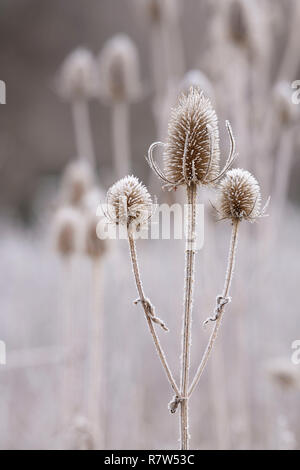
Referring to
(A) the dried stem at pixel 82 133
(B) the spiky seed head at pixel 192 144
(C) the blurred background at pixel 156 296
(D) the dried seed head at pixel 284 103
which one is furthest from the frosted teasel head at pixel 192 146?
(A) the dried stem at pixel 82 133

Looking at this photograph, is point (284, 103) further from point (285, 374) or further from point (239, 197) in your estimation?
point (239, 197)

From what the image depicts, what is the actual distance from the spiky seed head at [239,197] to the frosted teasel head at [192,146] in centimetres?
1

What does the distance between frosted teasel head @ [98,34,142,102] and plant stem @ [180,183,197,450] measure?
2.89 feet

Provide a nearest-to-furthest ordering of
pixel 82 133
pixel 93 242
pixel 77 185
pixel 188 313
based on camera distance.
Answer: pixel 188 313 < pixel 93 242 < pixel 77 185 < pixel 82 133

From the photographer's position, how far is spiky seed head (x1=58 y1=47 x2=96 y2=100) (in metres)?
1.32

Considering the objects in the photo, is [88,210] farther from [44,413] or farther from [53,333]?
[53,333]

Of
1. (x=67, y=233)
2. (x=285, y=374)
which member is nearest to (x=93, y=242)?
(x=67, y=233)

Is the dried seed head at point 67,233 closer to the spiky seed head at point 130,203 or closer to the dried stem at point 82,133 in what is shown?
the dried stem at point 82,133

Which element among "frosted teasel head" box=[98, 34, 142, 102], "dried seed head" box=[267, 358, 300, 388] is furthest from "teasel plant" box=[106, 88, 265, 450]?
"frosted teasel head" box=[98, 34, 142, 102]

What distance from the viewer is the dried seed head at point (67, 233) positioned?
109 centimetres

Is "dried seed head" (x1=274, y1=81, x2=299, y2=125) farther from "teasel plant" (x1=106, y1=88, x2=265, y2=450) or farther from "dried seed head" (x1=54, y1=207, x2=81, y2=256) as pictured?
"teasel plant" (x1=106, y1=88, x2=265, y2=450)

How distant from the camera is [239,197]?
1.58ft

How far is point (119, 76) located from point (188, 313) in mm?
941
